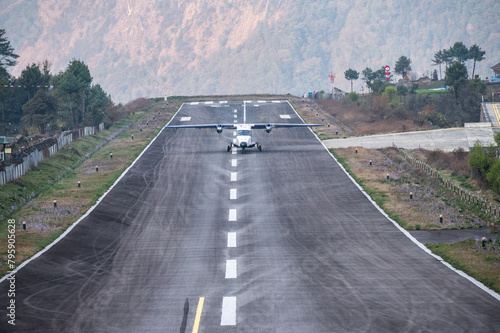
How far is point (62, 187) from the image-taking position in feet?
155

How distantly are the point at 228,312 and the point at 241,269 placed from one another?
5543mm

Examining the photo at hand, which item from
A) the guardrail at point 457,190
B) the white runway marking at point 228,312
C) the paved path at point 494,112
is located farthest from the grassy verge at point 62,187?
the paved path at point 494,112

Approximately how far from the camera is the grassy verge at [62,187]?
112ft

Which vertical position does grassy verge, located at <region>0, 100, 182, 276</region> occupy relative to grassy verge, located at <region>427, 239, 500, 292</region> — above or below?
above

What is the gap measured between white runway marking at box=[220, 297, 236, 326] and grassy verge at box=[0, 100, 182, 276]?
11.3 m

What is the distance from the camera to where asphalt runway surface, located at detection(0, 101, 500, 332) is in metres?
21.7

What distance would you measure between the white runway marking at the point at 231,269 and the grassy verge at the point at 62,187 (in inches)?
406

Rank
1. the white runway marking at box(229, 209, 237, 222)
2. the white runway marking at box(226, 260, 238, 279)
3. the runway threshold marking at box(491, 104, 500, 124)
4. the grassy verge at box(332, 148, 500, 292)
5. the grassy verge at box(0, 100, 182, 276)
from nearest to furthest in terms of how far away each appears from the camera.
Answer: the white runway marking at box(226, 260, 238, 279)
the grassy verge at box(332, 148, 500, 292)
the grassy verge at box(0, 100, 182, 276)
the white runway marking at box(229, 209, 237, 222)
the runway threshold marking at box(491, 104, 500, 124)

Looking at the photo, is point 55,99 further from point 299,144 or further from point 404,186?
point 404,186

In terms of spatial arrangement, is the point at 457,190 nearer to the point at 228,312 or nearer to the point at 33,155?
the point at 228,312

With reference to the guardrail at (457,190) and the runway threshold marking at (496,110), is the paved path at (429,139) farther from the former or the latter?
the runway threshold marking at (496,110)

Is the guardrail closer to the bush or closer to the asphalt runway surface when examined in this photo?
the asphalt runway surface

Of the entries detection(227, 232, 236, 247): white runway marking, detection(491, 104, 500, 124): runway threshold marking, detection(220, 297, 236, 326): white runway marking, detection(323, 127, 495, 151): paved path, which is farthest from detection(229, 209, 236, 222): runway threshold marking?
detection(491, 104, 500, 124): runway threshold marking

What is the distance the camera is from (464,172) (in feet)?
177
